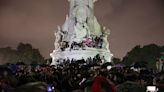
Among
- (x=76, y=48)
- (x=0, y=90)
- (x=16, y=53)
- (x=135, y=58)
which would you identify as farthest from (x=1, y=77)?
(x=16, y=53)

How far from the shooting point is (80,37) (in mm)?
60312

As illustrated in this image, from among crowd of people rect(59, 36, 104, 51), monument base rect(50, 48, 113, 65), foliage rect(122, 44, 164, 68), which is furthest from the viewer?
foliage rect(122, 44, 164, 68)

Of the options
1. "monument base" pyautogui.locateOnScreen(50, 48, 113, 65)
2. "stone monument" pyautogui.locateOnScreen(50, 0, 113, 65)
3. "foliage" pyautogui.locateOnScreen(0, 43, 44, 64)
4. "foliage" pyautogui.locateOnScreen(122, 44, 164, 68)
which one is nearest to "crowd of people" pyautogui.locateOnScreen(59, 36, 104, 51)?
"stone monument" pyautogui.locateOnScreen(50, 0, 113, 65)

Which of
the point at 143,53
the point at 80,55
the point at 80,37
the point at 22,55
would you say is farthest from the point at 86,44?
the point at 22,55

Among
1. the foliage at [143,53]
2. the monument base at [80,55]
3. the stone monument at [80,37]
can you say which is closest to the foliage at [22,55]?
the foliage at [143,53]

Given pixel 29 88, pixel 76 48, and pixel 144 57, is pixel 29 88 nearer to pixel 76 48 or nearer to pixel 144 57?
pixel 76 48

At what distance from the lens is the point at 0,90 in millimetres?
11180

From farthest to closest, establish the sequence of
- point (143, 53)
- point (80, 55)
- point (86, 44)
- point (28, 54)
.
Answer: point (28, 54) < point (143, 53) < point (86, 44) < point (80, 55)

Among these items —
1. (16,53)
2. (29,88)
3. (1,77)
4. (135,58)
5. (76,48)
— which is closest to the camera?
(29,88)

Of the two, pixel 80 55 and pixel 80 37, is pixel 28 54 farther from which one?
pixel 80 55

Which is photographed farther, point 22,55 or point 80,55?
point 22,55

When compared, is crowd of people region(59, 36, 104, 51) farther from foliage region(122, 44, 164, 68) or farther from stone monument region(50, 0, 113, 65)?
foliage region(122, 44, 164, 68)

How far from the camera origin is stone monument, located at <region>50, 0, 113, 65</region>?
58.6 metres

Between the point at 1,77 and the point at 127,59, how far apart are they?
88994 mm
